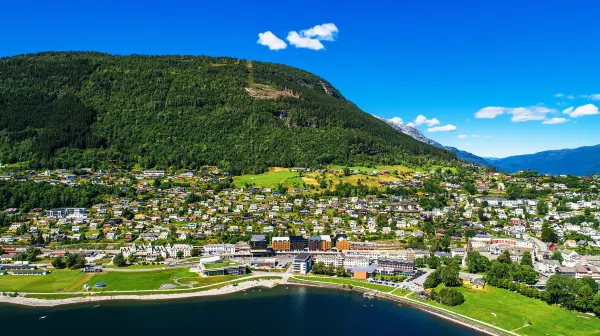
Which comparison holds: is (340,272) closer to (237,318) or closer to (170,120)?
(237,318)

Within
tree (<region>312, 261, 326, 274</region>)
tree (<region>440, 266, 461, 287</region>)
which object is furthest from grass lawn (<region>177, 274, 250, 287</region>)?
tree (<region>440, 266, 461, 287</region>)

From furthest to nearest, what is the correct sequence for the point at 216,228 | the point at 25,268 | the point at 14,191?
the point at 14,191 < the point at 216,228 < the point at 25,268

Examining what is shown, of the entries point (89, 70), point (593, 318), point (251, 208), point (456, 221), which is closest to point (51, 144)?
point (89, 70)

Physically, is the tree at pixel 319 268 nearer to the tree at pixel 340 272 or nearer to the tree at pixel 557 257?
the tree at pixel 340 272

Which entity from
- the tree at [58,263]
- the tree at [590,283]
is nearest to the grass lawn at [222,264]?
the tree at [58,263]

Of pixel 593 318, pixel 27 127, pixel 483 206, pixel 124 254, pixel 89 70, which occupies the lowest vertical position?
pixel 593 318

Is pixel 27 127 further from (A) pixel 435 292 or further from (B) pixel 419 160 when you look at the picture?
(A) pixel 435 292
